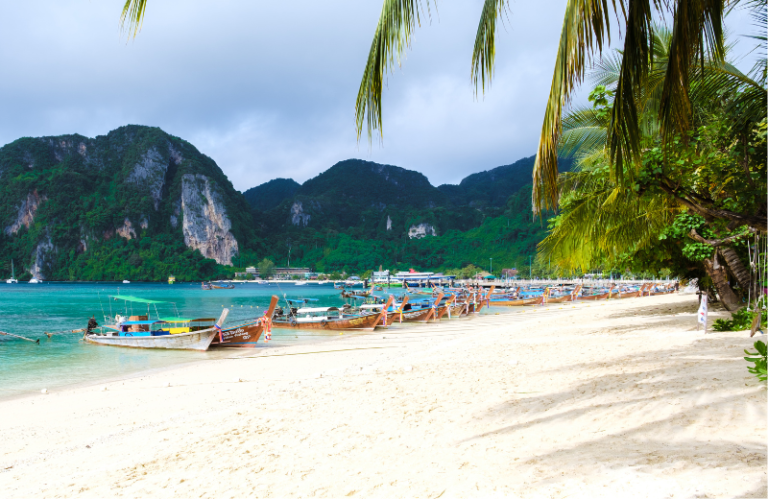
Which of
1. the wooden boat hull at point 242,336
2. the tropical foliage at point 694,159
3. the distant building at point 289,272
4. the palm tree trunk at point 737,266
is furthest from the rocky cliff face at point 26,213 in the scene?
the palm tree trunk at point 737,266

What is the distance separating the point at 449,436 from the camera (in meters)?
3.72

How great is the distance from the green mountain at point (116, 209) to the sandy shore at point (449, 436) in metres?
125

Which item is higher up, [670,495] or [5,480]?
[670,495]

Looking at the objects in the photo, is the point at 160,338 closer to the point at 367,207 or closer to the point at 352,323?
the point at 352,323

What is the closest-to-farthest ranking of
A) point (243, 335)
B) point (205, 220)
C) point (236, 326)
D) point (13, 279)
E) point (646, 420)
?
point (646, 420) < point (243, 335) < point (236, 326) < point (13, 279) < point (205, 220)

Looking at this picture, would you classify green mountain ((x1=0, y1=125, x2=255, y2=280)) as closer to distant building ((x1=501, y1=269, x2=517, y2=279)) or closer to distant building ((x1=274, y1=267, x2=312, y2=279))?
distant building ((x1=274, y1=267, x2=312, y2=279))

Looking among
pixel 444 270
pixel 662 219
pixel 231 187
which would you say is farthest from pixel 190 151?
pixel 662 219

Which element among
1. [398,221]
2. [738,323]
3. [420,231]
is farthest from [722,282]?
[398,221]

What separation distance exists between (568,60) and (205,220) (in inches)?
5465

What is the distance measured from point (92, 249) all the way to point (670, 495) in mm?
140770

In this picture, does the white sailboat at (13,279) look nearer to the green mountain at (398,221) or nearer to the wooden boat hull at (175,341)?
the green mountain at (398,221)

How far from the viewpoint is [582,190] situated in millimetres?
8719

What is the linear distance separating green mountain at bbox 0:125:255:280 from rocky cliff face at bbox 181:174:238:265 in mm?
277

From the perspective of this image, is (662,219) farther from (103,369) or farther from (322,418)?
(103,369)
